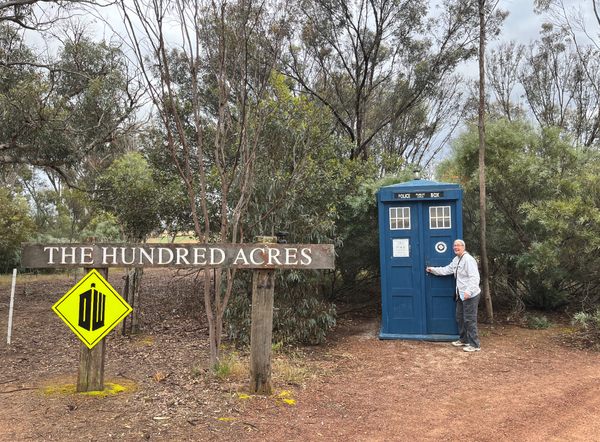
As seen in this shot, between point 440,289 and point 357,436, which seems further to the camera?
point 440,289

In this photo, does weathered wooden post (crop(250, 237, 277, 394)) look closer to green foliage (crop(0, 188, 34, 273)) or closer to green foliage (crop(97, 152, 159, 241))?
green foliage (crop(97, 152, 159, 241))

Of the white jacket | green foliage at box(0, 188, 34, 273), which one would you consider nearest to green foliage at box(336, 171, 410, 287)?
the white jacket

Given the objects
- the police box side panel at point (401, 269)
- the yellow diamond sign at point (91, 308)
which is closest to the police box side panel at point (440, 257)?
the police box side panel at point (401, 269)

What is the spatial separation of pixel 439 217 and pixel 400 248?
31.8 inches

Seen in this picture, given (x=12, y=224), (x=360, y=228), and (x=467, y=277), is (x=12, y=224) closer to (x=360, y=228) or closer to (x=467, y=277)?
(x=360, y=228)

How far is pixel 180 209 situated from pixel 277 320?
3301 mm

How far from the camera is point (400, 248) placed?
26.4ft

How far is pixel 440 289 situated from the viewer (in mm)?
7902

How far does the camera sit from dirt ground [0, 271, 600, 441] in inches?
161

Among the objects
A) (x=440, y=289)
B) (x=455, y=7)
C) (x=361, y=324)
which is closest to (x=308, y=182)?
(x=440, y=289)

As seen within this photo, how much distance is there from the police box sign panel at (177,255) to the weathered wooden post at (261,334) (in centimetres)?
18

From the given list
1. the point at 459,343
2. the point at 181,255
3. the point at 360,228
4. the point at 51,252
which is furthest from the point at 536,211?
the point at 51,252

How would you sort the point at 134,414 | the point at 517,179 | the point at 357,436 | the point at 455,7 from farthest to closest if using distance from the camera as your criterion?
the point at 455,7 → the point at 517,179 → the point at 134,414 → the point at 357,436

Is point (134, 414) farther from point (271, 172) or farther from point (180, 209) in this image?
point (180, 209)
